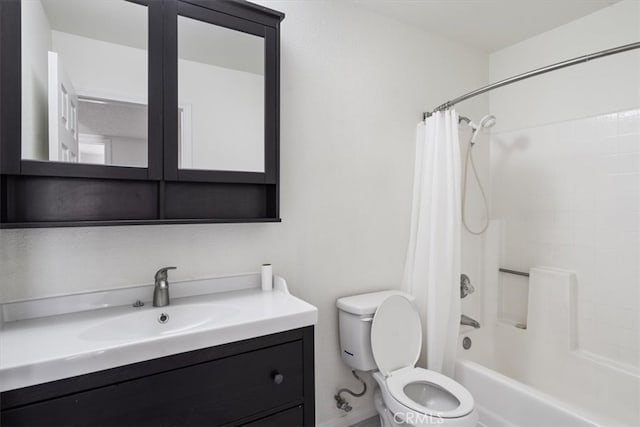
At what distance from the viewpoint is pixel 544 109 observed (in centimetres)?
239

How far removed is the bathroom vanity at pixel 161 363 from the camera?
94 centimetres

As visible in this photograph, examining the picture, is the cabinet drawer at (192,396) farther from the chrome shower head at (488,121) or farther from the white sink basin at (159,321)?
the chrome shower head at (488,121)

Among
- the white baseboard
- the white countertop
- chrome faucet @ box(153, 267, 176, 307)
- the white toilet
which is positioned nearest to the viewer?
the white countertop

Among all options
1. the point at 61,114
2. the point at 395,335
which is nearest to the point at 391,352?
the point at 395,335

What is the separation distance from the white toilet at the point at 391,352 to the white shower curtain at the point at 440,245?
149 millimetres

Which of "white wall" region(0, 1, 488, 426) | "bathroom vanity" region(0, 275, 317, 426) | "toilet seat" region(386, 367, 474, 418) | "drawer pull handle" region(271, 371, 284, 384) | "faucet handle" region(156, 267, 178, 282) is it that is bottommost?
"toilet seat" region(386, 367, 474, 418)

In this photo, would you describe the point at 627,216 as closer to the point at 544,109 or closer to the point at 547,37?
the point at 544,109

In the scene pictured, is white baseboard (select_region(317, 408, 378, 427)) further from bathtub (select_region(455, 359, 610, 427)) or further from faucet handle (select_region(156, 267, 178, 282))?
faucet handle (select_region(156, 267, 178, 282))

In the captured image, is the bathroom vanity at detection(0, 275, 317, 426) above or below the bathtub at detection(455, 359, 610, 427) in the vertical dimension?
above

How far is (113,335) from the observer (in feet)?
4.09

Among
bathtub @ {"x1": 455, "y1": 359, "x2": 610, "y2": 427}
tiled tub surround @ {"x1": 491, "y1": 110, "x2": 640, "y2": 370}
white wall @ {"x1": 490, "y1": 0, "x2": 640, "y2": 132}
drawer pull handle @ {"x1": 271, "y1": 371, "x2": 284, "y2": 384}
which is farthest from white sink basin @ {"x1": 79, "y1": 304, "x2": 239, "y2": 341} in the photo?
white wall @ {"x1": 490, "y1": 0, "x2": 640, "y2": 132}

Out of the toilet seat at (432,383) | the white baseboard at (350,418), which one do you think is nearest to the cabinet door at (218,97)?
A: the toilet seat at (432,383)

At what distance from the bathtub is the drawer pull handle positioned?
1.27 meters

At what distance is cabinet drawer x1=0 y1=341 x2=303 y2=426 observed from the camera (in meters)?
0.96
